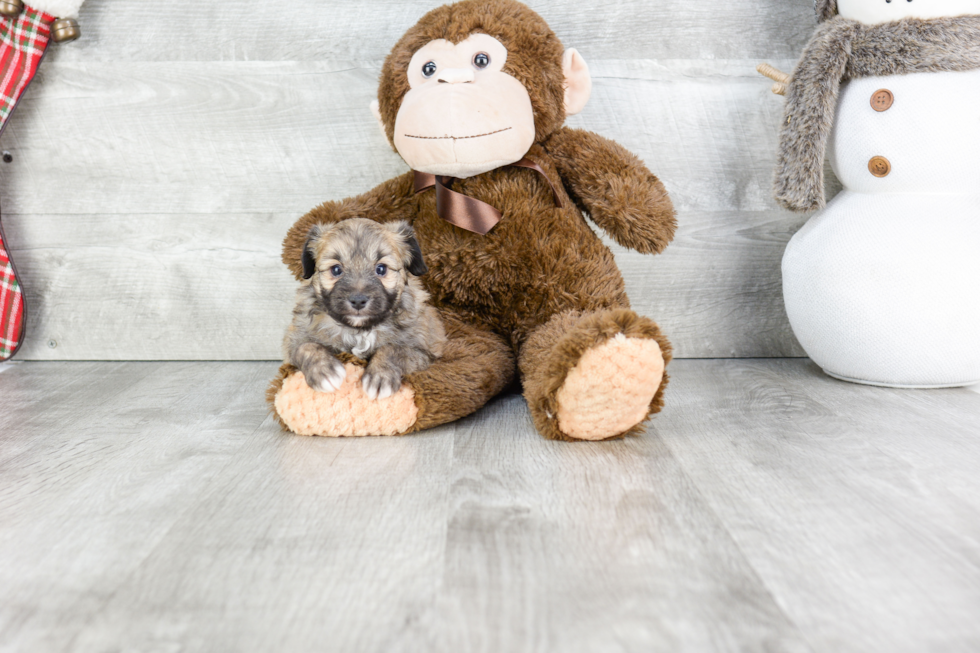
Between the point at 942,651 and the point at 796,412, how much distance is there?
772 mm

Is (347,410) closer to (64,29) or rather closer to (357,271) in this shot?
(357,271)

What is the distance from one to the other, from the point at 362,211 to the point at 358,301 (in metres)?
0.39

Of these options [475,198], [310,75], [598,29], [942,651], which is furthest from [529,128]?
[942,651]

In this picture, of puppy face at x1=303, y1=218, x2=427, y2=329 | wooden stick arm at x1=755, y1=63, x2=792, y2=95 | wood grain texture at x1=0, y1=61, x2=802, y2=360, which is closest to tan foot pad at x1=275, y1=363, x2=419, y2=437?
puppy face at x1=303, y1=218, x2=427, y2=329

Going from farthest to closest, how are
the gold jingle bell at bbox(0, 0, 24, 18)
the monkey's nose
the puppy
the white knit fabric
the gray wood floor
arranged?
1. the gold jingle bell at bbox(0, 0, 24, 18)
2. the white knit fabric
3. the monkey's nose
4. the puppy
5. the gray wood floor

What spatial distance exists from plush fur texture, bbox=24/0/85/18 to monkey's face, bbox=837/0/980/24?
1767 mm

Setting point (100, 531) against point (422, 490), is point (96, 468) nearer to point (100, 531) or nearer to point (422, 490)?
point (100, 531)

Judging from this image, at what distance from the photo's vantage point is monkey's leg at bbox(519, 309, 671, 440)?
3.85 feet

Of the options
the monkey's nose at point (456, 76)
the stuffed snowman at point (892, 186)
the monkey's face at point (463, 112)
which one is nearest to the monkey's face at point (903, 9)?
the stuffed snowman at point (892, 186)

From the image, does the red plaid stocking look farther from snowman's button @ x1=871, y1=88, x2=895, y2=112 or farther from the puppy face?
snowman's button @ x1=871, y1=88, x2=895, y2=112

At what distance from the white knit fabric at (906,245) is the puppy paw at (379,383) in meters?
0.94

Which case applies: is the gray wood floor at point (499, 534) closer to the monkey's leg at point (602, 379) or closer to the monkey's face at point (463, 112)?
the monkey's leg at point (602, 379)

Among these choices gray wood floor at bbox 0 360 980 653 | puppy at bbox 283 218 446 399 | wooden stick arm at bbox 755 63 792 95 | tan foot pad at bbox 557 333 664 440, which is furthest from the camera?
wooden stick arm at bbox 755 63 792 95

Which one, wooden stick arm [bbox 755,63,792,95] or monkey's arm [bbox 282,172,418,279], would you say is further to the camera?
wooden stick arm [bbox 755,63,792,95]
